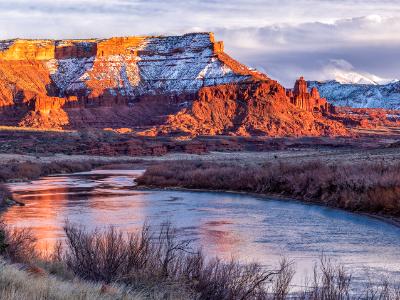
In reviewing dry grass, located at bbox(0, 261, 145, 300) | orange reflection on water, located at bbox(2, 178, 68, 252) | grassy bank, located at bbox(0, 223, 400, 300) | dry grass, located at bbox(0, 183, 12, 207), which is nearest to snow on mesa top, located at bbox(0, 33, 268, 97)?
orange reflection on water, located at bbox(2, 178, 68, 252)

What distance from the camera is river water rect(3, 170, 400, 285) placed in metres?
15.7

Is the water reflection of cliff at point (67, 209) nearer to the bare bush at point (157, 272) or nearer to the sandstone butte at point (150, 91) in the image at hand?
the bare bush at point (157, 272)

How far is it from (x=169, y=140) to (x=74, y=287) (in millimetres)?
95901

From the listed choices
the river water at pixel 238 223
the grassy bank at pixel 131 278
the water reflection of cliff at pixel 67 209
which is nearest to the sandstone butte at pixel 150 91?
the water reflection of cliff at pixel 67 209

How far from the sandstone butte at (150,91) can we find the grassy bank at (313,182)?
75.3 meters

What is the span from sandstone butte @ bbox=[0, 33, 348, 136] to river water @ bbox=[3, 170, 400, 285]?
279ft

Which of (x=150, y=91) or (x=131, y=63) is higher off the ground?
(x=131, y=63)

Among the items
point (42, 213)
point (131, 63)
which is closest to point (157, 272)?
point (42, 213)

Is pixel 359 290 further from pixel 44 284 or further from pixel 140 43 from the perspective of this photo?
pixel 140 43

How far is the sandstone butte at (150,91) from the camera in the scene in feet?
433

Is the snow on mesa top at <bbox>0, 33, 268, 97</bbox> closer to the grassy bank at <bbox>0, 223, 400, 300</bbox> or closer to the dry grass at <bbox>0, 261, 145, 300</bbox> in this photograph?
the grassy bank at <bbox>0, 223, 400, 300</bbox>

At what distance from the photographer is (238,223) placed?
22781mm

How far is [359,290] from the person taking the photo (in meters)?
11.5

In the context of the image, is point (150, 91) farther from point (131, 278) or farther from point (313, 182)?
point (131, 278)
